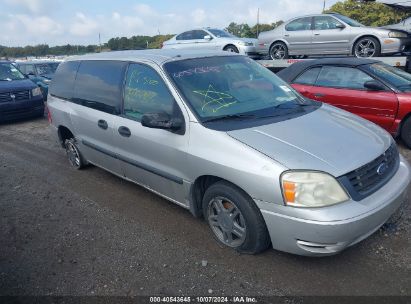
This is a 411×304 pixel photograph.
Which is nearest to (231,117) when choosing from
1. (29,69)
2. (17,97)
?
(17,97)

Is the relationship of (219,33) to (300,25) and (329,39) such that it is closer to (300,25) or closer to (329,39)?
(300,25)

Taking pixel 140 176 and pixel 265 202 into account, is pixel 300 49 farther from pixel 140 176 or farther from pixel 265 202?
pixel 265 202

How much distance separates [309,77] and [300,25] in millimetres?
4093

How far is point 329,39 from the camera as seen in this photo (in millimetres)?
9320

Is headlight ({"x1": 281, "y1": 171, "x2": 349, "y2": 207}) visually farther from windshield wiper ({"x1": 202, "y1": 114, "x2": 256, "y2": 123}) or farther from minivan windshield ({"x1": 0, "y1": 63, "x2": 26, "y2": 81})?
minivan windshield ({"x1": 0, "y1": 63, "x2": 26, "y2": 81})

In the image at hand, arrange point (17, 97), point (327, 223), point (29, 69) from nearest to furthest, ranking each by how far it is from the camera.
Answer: point (327, 223) → point (17, 97) → point (29, 69)

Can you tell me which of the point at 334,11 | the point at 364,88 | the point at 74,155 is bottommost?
the point at 74,155

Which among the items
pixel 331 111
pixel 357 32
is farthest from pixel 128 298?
pixel 357 32

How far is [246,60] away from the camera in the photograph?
165 inches

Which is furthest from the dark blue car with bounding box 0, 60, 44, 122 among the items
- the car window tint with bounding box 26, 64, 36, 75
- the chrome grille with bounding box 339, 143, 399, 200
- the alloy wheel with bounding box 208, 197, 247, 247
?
the chrome grille with bounding box 339, 143, 399, 200

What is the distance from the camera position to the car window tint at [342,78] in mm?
5910

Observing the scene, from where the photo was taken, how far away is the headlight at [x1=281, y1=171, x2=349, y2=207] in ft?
8.31

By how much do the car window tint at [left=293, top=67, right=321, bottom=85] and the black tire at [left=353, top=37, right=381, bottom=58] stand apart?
3133mm

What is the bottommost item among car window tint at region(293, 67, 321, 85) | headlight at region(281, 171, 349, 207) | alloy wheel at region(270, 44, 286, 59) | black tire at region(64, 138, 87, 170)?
black tire at region(64, 138, 87, 170)
